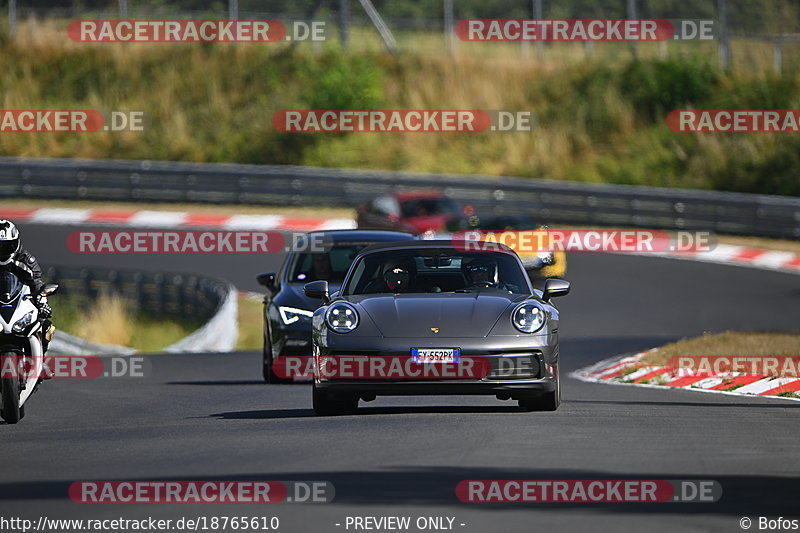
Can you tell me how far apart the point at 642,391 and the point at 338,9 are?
103 feet

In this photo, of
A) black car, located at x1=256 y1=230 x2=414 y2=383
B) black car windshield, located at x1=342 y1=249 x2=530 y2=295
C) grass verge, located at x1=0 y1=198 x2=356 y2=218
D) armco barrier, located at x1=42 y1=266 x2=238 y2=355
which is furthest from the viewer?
grass verge, located at x1=0 y1=198 x2=356 y2=218

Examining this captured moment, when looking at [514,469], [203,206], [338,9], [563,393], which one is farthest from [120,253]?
[514,469]

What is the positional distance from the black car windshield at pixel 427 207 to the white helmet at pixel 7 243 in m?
20.5

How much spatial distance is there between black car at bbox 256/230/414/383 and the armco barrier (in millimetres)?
5215

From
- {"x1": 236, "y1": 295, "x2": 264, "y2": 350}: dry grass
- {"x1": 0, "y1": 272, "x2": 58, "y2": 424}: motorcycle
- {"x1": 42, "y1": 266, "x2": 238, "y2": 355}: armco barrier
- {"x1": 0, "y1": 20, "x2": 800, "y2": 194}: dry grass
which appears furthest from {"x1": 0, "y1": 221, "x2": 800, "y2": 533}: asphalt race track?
{"x1": 0, "y1": 20, "x2": 800, "y2": 194}: dry grass

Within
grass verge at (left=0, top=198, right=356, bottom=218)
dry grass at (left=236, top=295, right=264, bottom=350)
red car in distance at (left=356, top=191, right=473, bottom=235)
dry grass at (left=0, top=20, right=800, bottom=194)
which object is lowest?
dry grass at (left=236, top=295, right=264, bottom=350)

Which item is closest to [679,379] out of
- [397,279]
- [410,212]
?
[397,279]

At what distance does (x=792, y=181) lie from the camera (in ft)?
126

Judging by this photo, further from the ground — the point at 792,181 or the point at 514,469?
the point at 792,181

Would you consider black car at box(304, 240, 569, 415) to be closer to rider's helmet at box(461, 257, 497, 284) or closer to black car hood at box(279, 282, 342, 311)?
rider's helmet at box(461, 257, 497, 284)

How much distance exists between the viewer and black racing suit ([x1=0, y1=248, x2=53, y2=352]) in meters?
12.6

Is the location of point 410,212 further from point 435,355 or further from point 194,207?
point 435,355

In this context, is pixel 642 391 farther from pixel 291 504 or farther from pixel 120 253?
pixel 120 253

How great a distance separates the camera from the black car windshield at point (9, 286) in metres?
12.3
